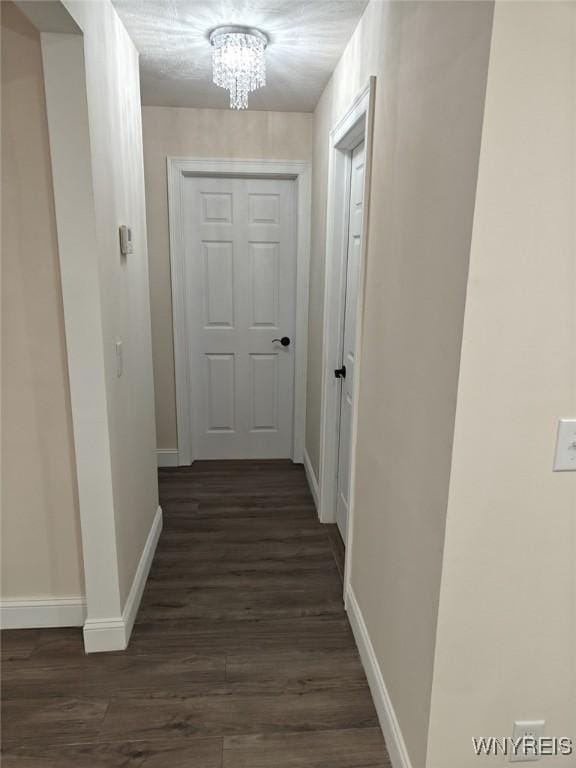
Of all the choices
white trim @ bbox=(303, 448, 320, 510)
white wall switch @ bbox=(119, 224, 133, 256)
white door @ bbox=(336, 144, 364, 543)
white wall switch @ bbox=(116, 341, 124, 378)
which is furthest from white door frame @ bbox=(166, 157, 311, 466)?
white wall switch @ bbox=(116, 341, 124, 378)

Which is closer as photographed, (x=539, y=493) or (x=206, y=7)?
(x=539, y=493)

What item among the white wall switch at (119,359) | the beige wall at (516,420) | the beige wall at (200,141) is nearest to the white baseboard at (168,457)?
the beige wall at (200,141)

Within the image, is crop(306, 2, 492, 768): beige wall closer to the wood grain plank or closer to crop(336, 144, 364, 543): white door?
the wood grain plank

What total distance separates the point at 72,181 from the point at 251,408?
2.40 m

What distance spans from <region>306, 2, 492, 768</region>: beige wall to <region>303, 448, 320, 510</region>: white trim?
3.57 ft

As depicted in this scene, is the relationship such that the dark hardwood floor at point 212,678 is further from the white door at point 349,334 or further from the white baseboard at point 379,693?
the white door at point 349,334

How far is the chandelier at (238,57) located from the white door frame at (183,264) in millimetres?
1004

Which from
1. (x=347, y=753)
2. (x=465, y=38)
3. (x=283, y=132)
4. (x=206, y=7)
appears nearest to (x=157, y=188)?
(x=283, y=132)

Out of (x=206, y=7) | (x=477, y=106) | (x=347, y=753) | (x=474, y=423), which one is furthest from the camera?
(x=206, y=7)

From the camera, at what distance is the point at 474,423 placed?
113 centimetres

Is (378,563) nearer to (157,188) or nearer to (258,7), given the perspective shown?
(258,7)

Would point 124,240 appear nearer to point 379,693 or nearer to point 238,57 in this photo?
point 238,57

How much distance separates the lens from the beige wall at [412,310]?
1.12m

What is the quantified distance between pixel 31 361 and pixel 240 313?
193 cm
